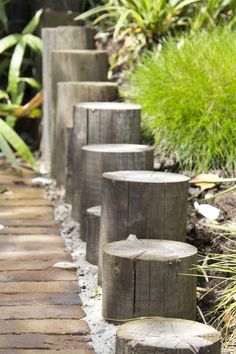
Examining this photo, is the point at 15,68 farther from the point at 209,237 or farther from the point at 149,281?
the point at 149,281

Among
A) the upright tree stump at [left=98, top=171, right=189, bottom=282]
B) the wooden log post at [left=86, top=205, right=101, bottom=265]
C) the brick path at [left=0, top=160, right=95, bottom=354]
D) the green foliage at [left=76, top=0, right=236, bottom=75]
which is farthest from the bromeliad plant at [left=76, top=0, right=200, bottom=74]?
the upright tree stump at [left=98, top=171, right=189, bottom=282]

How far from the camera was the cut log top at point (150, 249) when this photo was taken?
361 centimetres

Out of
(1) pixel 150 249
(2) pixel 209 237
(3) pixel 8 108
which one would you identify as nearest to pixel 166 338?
(1) pixel 150 249

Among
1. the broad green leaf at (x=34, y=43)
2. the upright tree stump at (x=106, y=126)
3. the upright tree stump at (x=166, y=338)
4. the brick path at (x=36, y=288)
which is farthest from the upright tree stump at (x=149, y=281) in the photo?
the broad green leaf at (x=34, y=43)

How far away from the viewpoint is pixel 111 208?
404cm

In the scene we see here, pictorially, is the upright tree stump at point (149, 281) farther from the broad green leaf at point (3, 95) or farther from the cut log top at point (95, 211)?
the broad green leaf at point (3, 95)

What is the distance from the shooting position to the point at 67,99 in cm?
609

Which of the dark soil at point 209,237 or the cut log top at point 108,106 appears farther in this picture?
the cut log top at point 108,106

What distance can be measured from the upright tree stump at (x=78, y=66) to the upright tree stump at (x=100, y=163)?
157 centimetres

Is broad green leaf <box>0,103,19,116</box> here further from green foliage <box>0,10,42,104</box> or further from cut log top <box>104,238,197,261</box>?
cut log top <box>104,238,197,261</box>

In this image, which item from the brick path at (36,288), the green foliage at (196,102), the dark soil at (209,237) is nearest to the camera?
the brick path at (36,288)

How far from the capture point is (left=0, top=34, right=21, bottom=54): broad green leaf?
712 centimetres

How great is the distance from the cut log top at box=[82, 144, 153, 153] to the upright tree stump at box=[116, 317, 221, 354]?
1571 millimetres

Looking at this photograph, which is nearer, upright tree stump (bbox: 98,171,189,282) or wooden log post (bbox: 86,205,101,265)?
upright tree stump (bbox: 98,171,189,282)
